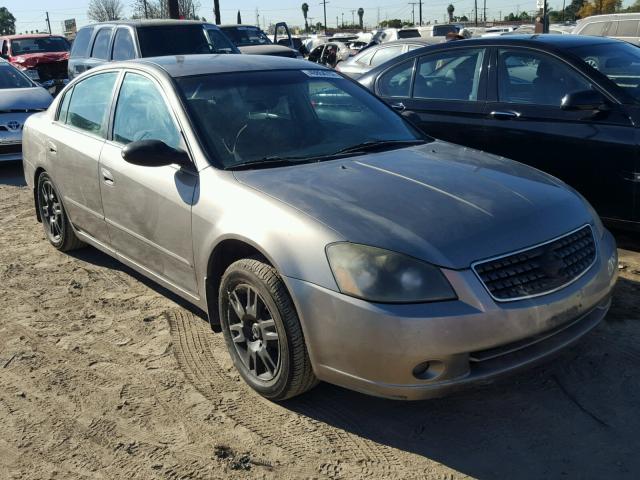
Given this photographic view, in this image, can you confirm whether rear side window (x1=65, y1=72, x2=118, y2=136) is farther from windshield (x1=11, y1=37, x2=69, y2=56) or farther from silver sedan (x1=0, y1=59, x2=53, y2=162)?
windshield (x1=11, y1=37, x2=69, y2=56)

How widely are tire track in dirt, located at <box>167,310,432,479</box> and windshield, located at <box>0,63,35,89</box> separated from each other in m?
7.81

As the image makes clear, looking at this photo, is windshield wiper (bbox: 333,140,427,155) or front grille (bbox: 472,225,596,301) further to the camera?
windshield wiper (bbox: 333,140,427,155)

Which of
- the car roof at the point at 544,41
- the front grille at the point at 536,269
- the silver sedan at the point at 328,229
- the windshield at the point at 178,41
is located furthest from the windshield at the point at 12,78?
the front grille at the point at 536,269

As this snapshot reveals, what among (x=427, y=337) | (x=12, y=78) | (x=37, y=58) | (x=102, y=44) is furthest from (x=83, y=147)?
(x=37, y=58)

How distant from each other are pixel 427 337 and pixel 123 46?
9760 mm

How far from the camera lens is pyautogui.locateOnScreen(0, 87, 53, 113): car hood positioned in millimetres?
9517

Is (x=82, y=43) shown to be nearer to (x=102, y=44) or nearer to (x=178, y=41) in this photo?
(x=102, y=44)

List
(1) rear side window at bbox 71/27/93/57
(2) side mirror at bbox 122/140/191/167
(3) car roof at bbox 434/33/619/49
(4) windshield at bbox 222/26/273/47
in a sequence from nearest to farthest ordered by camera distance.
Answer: (2) side mirror at bbox 122/140/191/167
(3) car roof at bbox 434/33/619/49
(1) rear side window at bbox 71/27/93/57
(4) windshield at bbox 222/26/273/47

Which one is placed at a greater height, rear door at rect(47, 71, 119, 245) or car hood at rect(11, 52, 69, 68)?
car hood at rect(11, 52, 69, 68)

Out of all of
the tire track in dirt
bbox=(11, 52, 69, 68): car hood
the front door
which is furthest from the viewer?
bbox=(11, 52, 69, 68): car hood

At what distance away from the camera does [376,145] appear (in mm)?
4117

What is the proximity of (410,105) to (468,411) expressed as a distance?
377 cm

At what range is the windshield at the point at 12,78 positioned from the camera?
33.8 ft

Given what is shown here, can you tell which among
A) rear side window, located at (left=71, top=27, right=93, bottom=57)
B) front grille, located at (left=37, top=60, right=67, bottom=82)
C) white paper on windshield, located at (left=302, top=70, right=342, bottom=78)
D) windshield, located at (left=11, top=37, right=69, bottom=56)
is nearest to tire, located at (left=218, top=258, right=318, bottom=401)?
white paper on windshield, located at (left=302, top=70, right=342, bottom=78)
